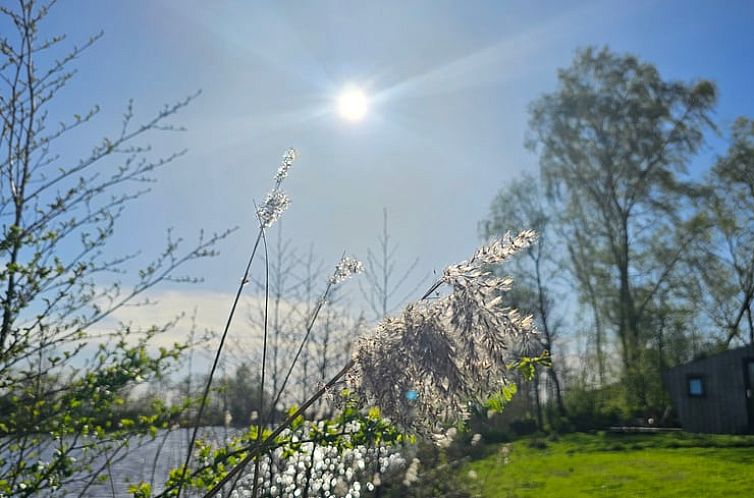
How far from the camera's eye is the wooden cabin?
1883cm

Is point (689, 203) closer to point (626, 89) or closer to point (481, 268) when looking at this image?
point (626, 89)

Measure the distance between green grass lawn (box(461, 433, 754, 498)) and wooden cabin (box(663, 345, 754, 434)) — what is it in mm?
833

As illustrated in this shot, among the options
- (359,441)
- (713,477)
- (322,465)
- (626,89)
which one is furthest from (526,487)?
(626,89)

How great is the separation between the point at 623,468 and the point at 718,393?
832cm

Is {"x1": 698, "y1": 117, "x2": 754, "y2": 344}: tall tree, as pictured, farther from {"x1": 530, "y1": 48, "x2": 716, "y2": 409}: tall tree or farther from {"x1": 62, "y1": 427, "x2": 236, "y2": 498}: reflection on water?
{"x1": 62, "y1": 427, "x2": 236, "y2": 498}: reflection on water

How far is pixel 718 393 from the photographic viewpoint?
64.0ft

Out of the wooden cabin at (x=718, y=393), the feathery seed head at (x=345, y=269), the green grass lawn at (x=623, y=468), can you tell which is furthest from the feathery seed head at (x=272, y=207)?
the wooden cabin at (x=718, y=393)

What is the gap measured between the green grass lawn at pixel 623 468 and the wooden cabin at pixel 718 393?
0.83 meters

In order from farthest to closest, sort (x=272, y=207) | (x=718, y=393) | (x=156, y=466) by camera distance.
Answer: (x=718, y=393) → (x=156, y=466) → (x=272, y=207)

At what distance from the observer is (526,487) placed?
11266 millimetres

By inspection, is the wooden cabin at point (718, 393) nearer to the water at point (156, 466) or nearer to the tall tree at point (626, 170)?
the tall tree at point (626, 170)

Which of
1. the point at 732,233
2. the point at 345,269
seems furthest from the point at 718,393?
the point at 345,269

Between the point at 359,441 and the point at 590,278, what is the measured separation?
23.3 meters

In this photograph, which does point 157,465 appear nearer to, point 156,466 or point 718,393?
point 156,466
